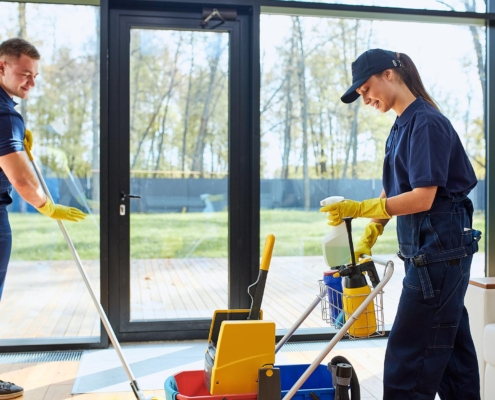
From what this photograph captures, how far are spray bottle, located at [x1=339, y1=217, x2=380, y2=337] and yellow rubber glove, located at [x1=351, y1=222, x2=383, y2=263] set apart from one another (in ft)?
0.74

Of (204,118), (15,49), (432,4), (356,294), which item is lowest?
(356,294)

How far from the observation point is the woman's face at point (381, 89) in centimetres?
208

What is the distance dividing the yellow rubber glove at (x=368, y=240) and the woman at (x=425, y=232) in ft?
0.57

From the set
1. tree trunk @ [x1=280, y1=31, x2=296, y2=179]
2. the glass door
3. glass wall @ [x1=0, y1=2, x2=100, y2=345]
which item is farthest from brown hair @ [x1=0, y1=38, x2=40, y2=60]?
tree trunk @ [x1=280, y1=31, x2=296, y2=179]

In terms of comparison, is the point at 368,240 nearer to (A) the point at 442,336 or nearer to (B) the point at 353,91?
(A) the point at 442,336

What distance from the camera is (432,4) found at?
3918 millimetres

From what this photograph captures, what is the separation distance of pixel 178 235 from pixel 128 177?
500 mm

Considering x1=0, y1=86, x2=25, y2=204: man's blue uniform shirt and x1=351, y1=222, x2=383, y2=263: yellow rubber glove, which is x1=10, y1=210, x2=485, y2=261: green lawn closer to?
x1=0, y1=86, x2=25, y2=204: man's blue uniform shirt

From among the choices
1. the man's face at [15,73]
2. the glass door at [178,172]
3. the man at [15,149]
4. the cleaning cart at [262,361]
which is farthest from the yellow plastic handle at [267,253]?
the glass door at [178,172]

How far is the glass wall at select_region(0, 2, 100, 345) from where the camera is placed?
11.8 feet

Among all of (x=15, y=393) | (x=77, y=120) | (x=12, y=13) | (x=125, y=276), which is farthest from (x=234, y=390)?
(x=12, y=13)

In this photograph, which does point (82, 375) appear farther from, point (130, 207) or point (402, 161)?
point (402, 161)

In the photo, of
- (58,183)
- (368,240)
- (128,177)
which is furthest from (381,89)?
(58,183)

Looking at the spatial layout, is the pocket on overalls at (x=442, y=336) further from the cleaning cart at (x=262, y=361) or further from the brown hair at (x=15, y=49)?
the brown hair at (x=15, y=49)
